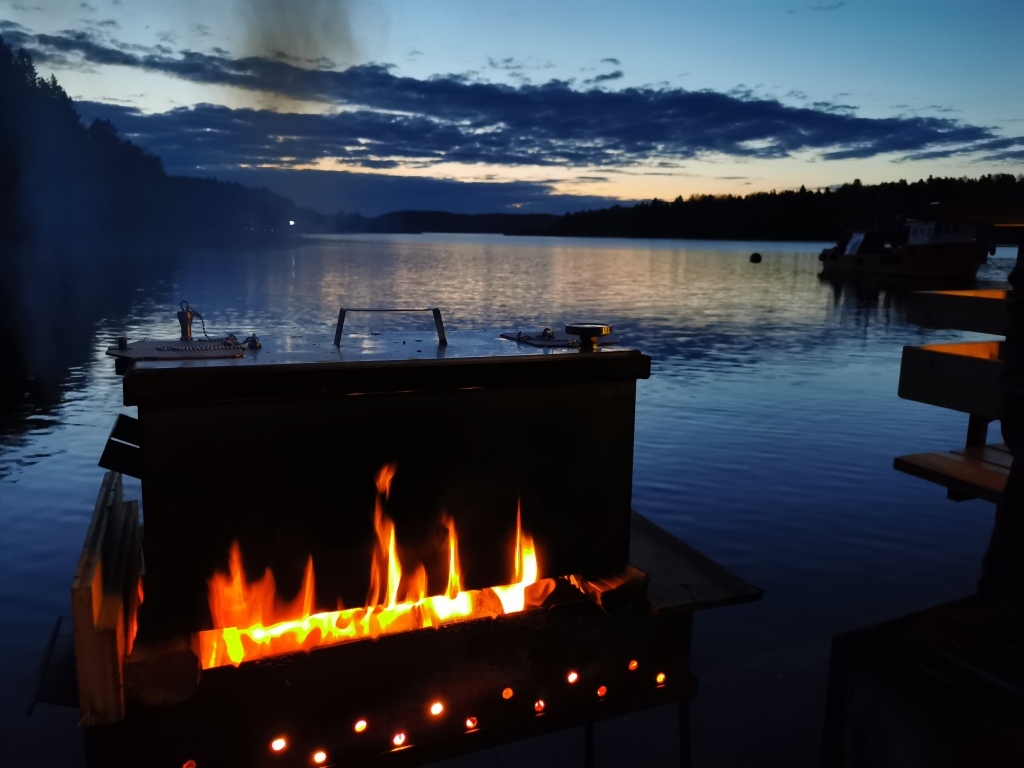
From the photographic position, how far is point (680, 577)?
3.62 m

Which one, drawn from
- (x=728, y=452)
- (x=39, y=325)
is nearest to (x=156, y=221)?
(x=39, y=325)

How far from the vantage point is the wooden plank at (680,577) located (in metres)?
3.34

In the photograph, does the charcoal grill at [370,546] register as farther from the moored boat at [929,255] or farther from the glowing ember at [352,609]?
the moored boat at [929,255]

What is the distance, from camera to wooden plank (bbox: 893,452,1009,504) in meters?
3.88

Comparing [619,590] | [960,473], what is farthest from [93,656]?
[960,473]

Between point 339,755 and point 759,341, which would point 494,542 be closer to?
point 339,755

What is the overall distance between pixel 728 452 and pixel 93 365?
14.0 metres

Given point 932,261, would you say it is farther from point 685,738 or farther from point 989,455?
point 685,738

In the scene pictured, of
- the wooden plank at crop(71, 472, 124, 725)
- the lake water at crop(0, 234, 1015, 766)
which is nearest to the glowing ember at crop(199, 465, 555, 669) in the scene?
the wooden plank at crop(71, 472, 124, 725)

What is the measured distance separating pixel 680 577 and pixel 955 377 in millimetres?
1971

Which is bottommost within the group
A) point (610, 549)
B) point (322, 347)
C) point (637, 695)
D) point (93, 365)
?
point (93, 365)

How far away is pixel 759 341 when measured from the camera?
23.8m

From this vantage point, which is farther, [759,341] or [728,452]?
[759,341]

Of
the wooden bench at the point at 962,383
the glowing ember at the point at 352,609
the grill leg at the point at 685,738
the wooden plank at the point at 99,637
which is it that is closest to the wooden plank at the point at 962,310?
the wooden bench at the point at 962,383
